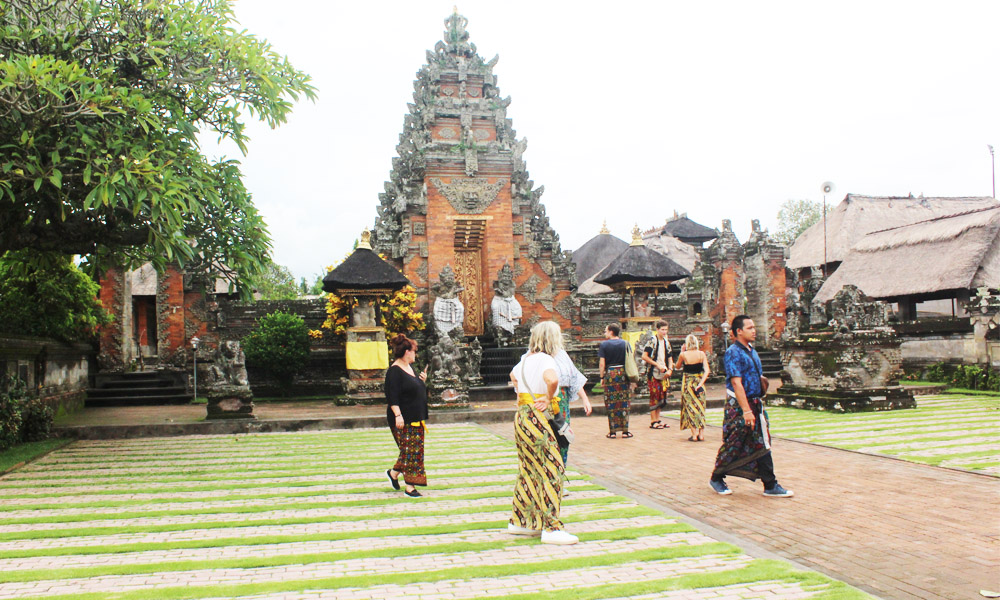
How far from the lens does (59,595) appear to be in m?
4.02

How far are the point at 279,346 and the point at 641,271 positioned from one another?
902 centimetres

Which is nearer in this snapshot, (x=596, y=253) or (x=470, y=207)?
(x=470, y=207)

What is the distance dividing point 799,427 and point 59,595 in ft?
32.2

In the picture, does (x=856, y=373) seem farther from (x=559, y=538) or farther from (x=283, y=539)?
(x=283, y=539)

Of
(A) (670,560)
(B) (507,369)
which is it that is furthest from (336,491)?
(B) (507,369)

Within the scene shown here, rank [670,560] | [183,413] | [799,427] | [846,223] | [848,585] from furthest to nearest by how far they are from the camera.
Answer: [846,223] → [183,413] → [799,427] → [670,560] → [848,585]

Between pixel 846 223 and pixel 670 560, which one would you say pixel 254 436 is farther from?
pixel 846 223

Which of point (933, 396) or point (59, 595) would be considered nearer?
point (59, 595)

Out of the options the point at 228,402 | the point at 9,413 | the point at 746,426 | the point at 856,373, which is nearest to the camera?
the point at 746,426

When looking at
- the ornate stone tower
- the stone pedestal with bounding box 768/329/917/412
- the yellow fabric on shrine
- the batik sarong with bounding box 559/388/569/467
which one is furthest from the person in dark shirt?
the ornate stone tower

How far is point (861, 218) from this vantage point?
100 feet

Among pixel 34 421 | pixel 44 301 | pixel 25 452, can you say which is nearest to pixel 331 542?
pixel 25 452

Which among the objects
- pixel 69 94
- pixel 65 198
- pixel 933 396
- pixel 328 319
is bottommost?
pixel 933 396

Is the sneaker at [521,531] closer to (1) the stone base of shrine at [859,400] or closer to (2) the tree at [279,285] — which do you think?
(1) the stone base of shrine at [859,400]
